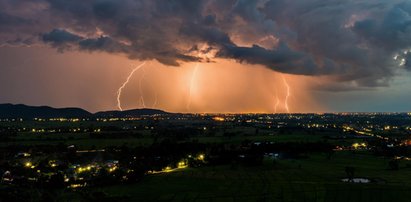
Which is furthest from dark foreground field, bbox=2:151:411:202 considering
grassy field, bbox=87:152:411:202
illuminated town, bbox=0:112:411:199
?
illuminated town, bbox=0:112:411:199

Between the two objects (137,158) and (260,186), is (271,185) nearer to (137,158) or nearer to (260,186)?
(260,186)

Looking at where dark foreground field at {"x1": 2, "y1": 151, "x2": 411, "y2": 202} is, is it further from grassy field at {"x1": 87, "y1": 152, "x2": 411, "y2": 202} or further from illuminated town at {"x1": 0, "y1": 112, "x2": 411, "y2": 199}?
illuminated town at {"x1": 0, "y1": 112, "x2": 411, "y2": 199}

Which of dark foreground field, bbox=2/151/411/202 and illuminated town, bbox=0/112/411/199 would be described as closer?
dark foreground field, bbox=2/151/411/202

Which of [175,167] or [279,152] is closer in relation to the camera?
[175,167]

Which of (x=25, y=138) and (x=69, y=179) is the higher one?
(x=25, y=138)

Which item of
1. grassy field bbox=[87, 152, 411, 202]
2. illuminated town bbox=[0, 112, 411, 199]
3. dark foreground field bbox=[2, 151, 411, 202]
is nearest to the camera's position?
dark foreground field bbox=[2, 151, 411, 202]

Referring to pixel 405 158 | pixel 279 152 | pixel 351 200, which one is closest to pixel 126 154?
pixel 279 152

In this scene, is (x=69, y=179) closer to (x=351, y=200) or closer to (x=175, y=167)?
(x=175, y=167)

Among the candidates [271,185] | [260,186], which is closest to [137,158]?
[260,186]
